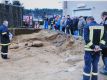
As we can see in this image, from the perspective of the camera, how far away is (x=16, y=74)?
1466 centimetres

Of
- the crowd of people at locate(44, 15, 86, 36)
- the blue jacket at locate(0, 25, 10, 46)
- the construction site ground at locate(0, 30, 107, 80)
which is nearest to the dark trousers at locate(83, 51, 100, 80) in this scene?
the construction site ground at locate(0, 30, 107, 80)

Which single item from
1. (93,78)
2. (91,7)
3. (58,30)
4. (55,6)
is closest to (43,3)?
(55,6)

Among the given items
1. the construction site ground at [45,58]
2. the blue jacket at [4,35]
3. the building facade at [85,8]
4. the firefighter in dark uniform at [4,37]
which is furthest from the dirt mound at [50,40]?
the building facade at [85,8]

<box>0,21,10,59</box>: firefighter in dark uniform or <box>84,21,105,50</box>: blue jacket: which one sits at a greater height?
<box>84,21,105,50</box>: blue jacket

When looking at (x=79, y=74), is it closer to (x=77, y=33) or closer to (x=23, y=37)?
(x=77, y=33)

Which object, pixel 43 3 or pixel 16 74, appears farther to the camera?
pixel 43 3

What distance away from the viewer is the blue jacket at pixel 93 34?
11.2m

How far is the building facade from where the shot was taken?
4018 cm

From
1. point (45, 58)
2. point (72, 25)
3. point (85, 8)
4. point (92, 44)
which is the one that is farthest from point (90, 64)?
point (85, 8)

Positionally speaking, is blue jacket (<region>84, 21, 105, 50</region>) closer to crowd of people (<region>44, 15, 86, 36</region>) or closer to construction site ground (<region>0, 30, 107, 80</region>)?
construction site ground (<region>0, 30, 107, 80</region>)

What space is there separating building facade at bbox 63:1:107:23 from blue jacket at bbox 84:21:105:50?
26.8 meters

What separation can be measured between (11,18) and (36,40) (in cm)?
448

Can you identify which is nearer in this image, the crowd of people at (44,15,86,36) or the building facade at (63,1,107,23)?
the crowd of people at (44,15,86,36)

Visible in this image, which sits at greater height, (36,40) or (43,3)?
(43,3)
